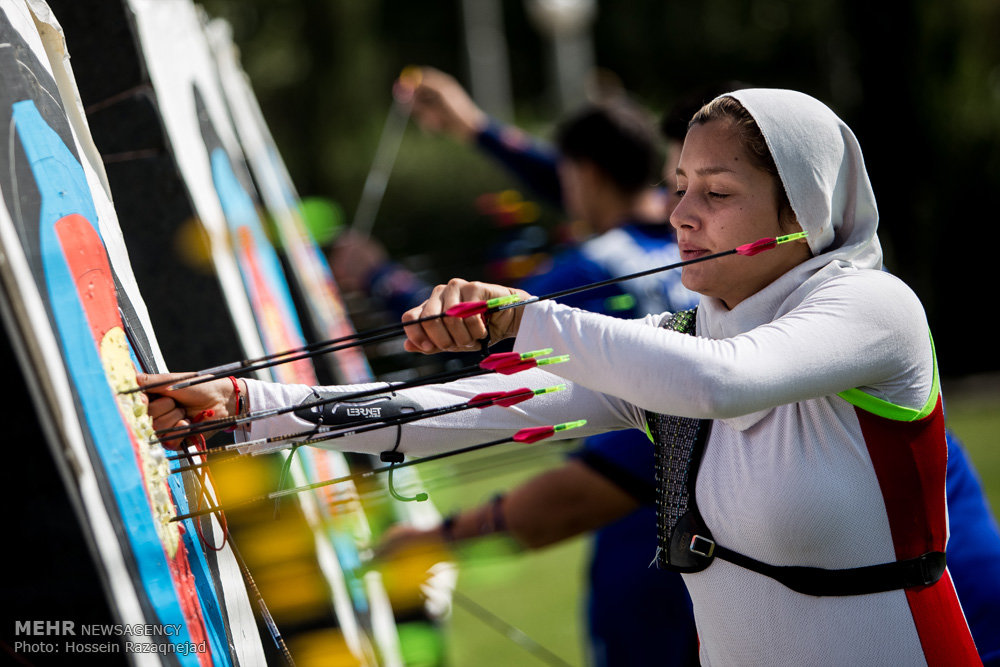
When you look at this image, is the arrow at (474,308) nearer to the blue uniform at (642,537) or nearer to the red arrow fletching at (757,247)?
the red arrow fletching at (757,247)

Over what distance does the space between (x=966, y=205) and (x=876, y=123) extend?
3.33 ft

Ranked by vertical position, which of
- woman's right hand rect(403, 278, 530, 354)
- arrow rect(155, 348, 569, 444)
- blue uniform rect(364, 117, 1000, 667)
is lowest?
blue uniform rect(364, 117, 1000, 667)

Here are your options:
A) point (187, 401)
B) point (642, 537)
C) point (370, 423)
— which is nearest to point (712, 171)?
point (370, 423)

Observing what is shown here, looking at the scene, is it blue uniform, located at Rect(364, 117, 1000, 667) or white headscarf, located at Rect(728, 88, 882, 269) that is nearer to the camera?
white headscarf, located at Rect(728, 88, 882, 269)

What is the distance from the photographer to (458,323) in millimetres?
1189

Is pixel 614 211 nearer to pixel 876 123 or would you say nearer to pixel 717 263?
pixel 717 263

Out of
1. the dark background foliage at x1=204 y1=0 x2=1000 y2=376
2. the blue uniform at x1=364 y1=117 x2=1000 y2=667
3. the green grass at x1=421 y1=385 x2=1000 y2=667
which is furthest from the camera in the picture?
the dark background foliage at x1=204 y1=0 x2=1000 y2=376

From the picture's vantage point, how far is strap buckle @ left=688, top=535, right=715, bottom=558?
49.9 inches

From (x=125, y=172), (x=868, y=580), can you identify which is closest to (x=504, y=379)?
(x=868, y=580)

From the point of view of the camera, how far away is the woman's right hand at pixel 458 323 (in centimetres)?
119

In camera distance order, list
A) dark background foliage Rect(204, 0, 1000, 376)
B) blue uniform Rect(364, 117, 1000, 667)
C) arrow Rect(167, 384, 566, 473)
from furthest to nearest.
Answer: dark background foliage Rect(204, 0, 1000, 376) < blue uniform Rect(364, 117, 1000, 667) < arrow Rect(167, 384, 566, 473)

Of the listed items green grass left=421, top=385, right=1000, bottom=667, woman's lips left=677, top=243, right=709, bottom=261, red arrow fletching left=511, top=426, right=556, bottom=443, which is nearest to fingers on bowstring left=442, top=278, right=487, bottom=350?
red arrow fletching left=511, top=426, right=556, bottom=443

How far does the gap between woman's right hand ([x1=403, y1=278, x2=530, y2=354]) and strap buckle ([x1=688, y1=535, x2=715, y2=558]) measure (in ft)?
1.09

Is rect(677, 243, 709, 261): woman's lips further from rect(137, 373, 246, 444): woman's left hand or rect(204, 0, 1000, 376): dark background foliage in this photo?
rect(204, 0, 1000, 376): dark background foliage
